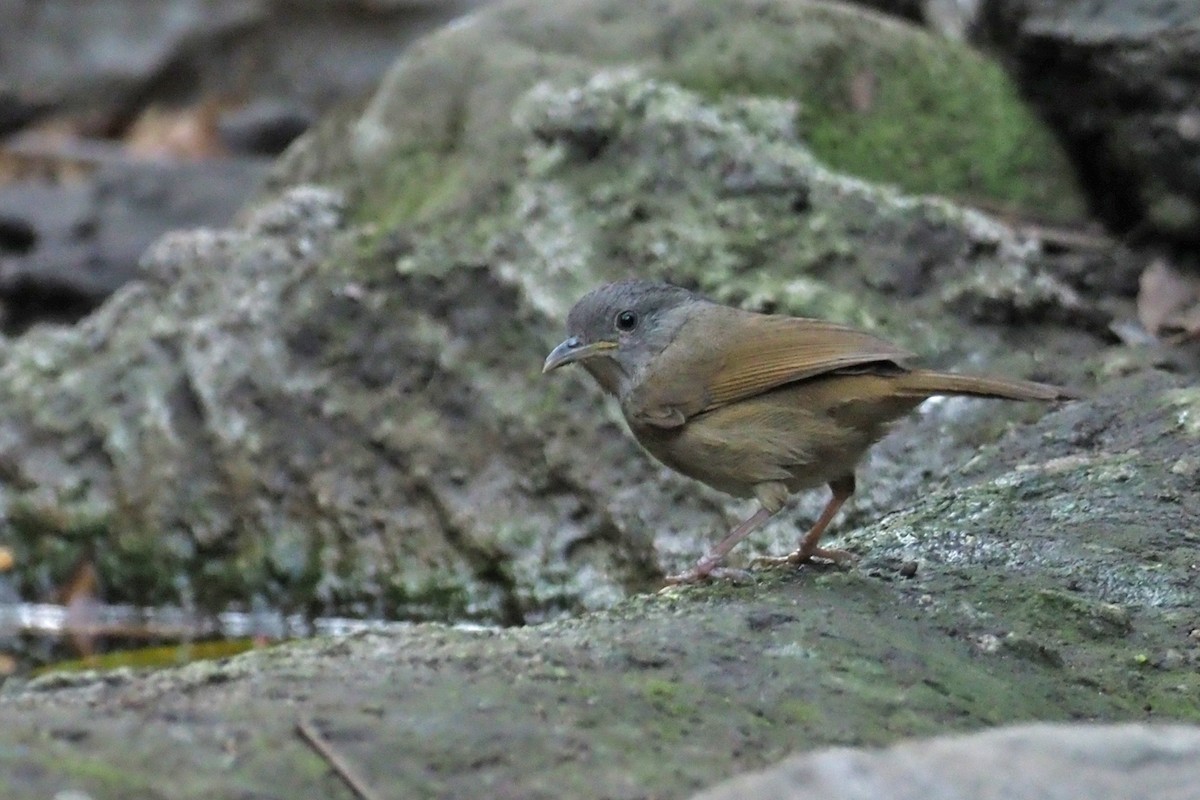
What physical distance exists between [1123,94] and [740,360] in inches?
108

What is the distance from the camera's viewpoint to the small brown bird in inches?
155

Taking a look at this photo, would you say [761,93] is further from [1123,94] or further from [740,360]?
[740,360]

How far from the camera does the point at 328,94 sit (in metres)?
13.3

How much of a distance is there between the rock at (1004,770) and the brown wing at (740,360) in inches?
76.6

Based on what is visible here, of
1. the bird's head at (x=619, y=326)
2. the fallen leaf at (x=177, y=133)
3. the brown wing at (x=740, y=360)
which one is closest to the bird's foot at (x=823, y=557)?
the brown wing at (x=740, y=360)

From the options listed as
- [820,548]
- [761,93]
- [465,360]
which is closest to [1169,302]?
[761,93]

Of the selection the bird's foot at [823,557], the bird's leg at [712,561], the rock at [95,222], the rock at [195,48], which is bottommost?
the bird's foot at [823,557]

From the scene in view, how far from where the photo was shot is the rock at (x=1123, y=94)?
592cm

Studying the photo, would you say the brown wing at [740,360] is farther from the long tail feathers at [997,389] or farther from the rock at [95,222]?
the rock at [95,222]

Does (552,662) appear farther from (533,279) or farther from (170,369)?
(170,369)

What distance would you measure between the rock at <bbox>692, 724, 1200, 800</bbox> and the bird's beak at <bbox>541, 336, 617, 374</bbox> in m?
2.61

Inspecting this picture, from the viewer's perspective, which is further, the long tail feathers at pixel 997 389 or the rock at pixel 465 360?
the rock at pixel 465 360

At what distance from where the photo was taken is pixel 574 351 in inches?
182

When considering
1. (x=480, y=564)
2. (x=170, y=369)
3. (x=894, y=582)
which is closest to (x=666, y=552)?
(x=480, y=564)
